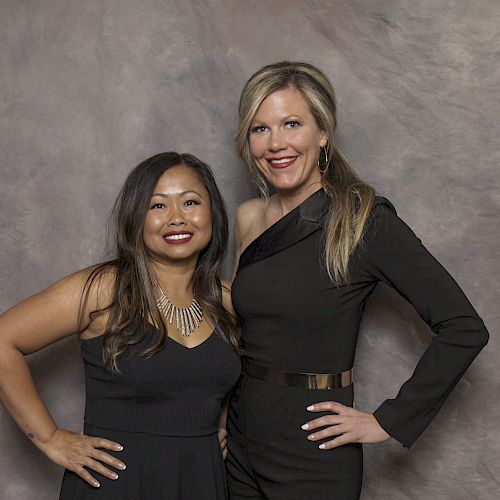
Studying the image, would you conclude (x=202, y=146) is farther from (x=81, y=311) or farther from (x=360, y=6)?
(x=81, y=311)

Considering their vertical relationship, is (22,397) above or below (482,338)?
below

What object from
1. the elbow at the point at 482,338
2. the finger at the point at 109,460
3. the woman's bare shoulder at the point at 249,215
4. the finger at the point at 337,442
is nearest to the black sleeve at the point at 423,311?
the elbow at the point at 482,338

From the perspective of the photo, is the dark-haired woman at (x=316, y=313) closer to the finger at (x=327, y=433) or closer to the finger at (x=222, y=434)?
the finger at (x=327, y=433)

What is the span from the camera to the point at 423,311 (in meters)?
2.13

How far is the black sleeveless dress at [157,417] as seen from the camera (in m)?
2.14

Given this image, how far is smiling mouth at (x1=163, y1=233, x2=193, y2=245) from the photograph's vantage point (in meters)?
2.23

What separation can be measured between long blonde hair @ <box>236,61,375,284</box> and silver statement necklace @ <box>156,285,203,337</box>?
1.47 feet

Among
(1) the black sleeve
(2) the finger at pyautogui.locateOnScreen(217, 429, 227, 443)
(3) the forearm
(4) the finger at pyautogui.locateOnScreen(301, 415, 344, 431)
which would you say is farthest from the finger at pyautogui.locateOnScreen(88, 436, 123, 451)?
(1) the black sleeve

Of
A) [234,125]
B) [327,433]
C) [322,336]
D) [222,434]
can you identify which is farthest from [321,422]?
[234,125]

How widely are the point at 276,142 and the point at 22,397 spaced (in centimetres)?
106

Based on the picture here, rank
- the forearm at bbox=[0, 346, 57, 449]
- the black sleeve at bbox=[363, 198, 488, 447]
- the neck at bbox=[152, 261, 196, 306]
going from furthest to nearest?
the neck at bbox=[152, 261, 196, 306] → the forearm at bbox=[0, 346, 57, 449] → the black sleeve at bbox=[363, 198, 488, 447]

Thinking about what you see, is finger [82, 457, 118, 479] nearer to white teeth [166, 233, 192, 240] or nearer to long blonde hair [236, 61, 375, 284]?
white teeth [166, 233, 192, 240]

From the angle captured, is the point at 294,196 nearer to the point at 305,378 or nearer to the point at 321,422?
the point at 305,378

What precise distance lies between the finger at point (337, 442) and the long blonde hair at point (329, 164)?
1.47ft
